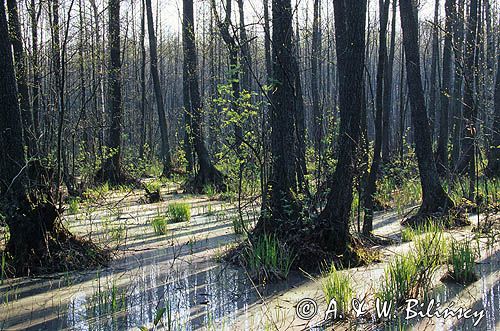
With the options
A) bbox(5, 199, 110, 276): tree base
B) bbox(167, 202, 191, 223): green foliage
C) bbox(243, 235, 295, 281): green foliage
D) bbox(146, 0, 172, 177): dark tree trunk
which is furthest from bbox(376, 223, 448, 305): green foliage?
bbox(146, 0, 172, 177): dark tree trunk

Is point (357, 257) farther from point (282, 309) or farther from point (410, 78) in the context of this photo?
point (410, 78)

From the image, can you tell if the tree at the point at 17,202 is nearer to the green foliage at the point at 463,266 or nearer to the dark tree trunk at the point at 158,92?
the green foliage at the point at 463,266

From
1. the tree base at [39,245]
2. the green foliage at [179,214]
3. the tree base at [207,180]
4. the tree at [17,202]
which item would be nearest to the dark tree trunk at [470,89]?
the green foliage at [179,214]

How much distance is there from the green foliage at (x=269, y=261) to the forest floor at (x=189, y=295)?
106mm

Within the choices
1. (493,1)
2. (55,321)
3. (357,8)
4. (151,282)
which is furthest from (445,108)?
(55,321)

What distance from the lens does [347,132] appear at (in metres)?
5.37

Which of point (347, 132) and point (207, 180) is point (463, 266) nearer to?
point (347, 132)

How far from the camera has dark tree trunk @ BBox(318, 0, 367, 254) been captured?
5379 mm

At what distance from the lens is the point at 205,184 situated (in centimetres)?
1280

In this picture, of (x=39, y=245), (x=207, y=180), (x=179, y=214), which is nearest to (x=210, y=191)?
(x=207, y=180)

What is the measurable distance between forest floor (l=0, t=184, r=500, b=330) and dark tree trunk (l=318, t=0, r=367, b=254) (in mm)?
494

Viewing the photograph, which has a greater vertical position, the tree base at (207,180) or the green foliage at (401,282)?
the tree base at (207,180)

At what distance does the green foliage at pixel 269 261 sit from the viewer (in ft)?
16.1

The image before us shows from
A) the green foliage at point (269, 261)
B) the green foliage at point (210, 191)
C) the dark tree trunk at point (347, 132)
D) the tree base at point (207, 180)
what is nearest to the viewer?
the green foliage at point (269, 261)
